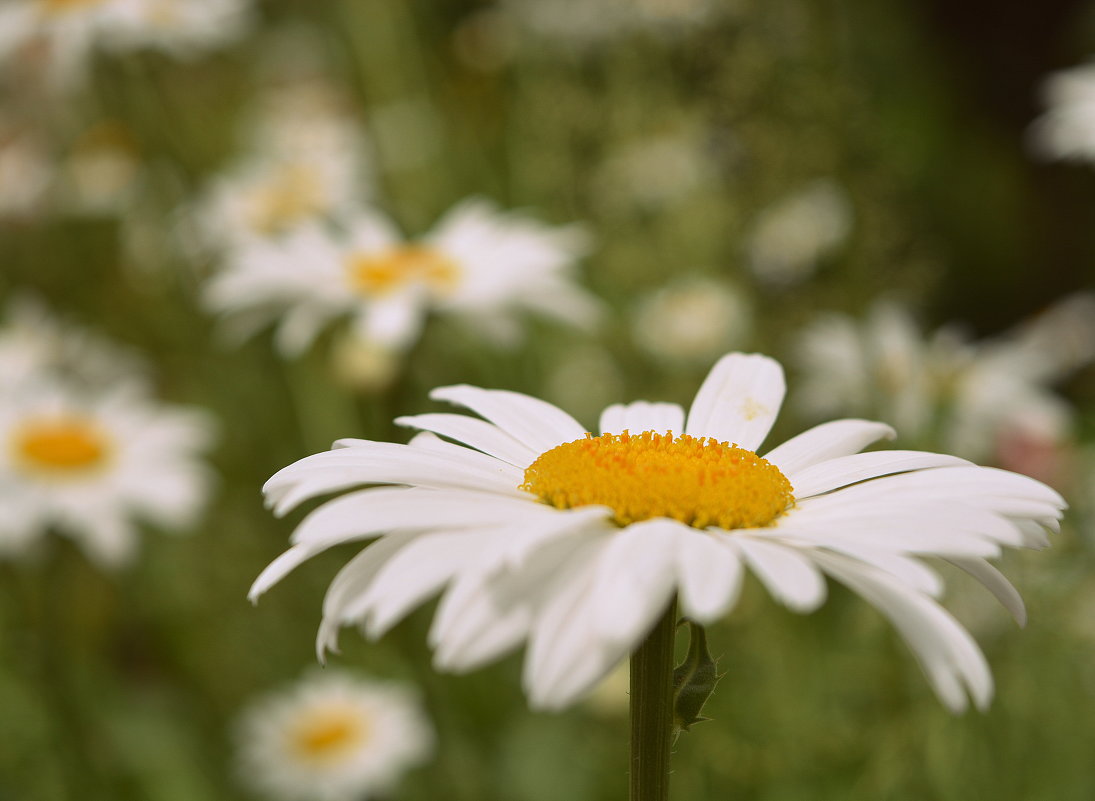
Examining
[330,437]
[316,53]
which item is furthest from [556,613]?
[316,53]

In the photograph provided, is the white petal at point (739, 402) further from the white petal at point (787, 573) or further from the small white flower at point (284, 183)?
the small white flower at point (284, 183)

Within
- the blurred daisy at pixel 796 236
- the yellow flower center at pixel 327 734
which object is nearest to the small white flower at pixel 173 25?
the blurred daisy at pixel 796 236

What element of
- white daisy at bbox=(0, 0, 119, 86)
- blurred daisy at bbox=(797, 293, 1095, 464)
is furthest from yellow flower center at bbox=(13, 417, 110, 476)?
blurred daisy at bbox=(797, 293, 1095, 464)

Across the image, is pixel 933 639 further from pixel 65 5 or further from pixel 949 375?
pixel 65 5

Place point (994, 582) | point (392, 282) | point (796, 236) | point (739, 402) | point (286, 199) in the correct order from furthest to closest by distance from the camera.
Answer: point (286, 199) → point (796, 236) → point (392, 282) → point (739, 402) → point (994, 582)

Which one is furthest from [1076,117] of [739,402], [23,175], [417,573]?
[23,175]

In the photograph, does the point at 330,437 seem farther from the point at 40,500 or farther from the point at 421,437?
the point at 421,437
